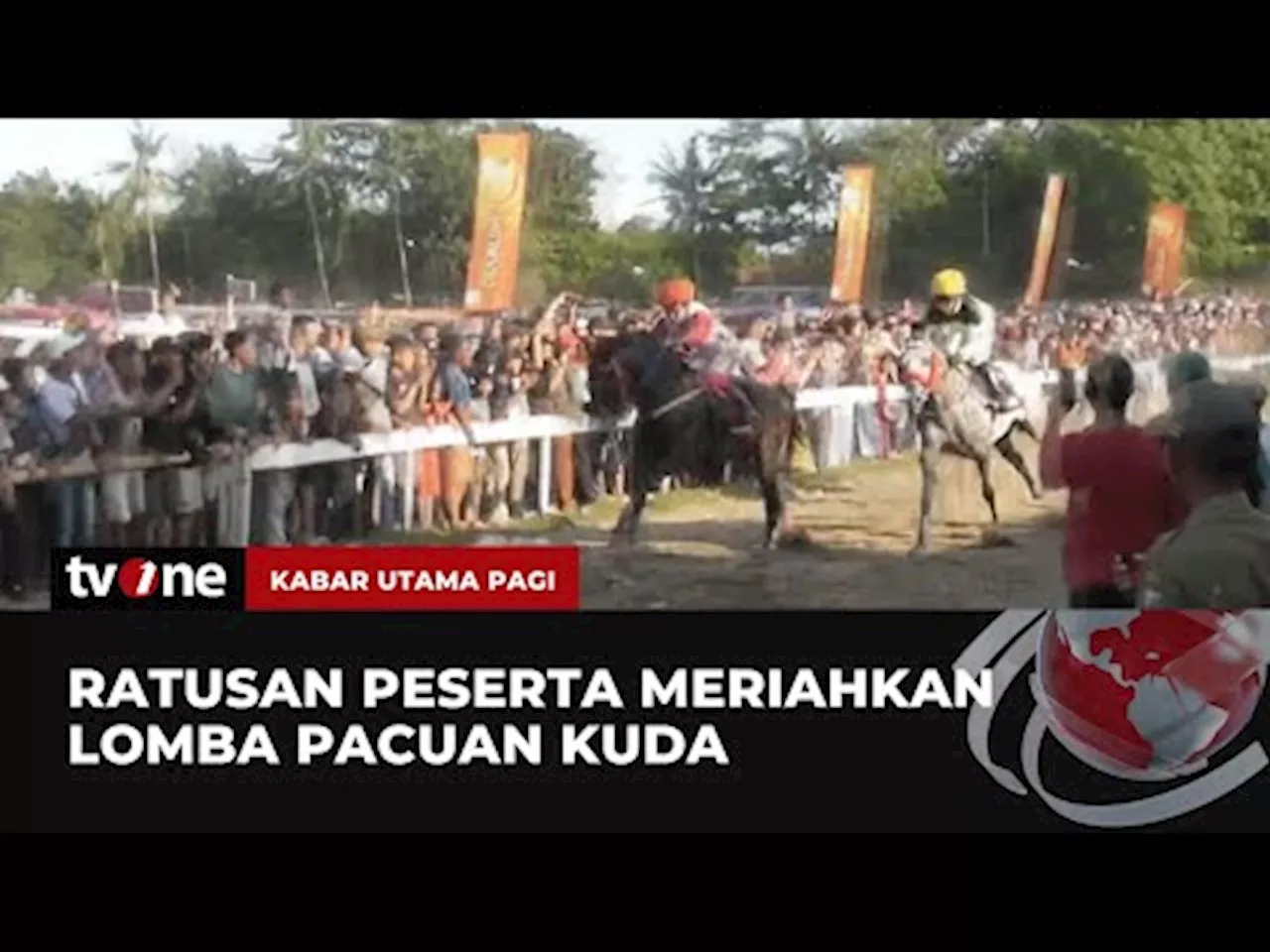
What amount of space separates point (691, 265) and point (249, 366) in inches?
36.6

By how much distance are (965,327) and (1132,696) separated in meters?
Answer: 0.84

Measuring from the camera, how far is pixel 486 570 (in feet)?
13.9

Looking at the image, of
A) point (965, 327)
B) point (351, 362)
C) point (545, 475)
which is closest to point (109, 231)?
point (351, 362)

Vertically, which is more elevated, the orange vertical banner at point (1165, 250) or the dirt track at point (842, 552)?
the orange vertical banner at point (1165, 250)

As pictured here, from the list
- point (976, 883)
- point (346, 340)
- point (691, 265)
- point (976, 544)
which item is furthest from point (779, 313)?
point (976, 883)

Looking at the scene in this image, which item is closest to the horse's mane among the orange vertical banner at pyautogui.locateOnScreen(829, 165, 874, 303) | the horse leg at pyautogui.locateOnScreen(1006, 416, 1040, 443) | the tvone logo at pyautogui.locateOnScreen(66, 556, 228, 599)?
the orange vertical banner at pyautogui.locateOnScreen(829, 165, 874, 303)

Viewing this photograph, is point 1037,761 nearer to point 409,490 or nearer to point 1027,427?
point 1027,427

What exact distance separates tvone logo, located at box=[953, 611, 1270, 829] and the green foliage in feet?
2.34

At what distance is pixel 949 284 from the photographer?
4.29 meters

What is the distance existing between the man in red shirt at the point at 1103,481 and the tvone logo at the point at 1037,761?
14 cm

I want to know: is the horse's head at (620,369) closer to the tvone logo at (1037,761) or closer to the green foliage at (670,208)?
the green foliage at (670,208)

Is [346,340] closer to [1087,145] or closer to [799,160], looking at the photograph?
[799,160]

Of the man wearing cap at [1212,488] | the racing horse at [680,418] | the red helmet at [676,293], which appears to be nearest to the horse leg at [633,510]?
the racing horse at [680,418]

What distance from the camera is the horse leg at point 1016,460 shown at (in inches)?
170
